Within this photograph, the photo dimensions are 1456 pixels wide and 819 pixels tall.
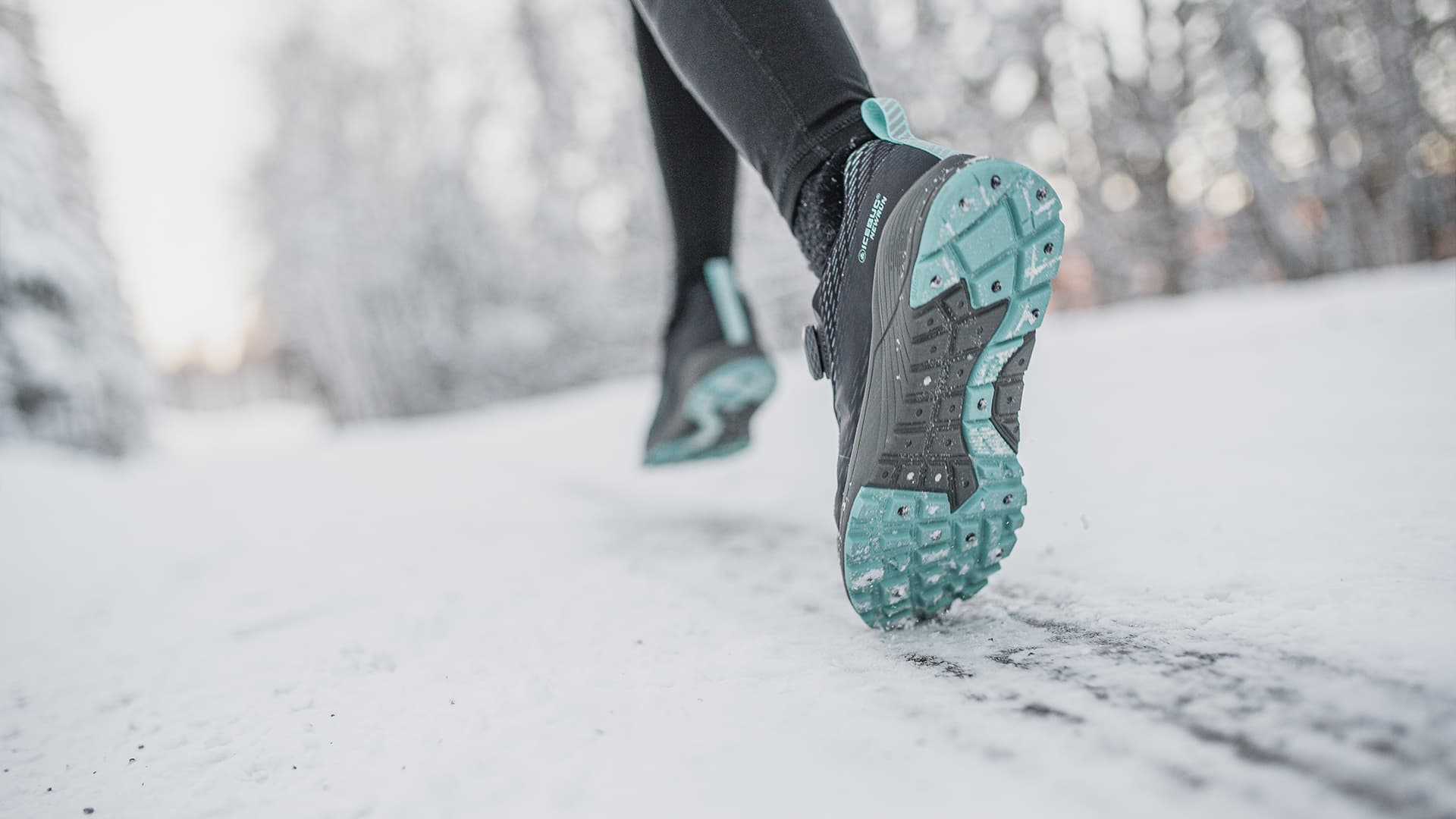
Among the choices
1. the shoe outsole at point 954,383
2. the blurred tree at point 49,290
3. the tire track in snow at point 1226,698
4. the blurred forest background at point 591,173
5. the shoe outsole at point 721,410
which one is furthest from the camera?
the blurred forest background at point 591,173

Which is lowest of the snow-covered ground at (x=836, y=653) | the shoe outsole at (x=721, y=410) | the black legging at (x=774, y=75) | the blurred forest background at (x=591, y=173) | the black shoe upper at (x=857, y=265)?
the snow-covered ground at (x=836, y=653)

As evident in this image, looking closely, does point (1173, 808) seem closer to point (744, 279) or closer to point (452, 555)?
point (452, 555)

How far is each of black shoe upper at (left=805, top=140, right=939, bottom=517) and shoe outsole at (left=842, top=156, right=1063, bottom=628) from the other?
0.02m

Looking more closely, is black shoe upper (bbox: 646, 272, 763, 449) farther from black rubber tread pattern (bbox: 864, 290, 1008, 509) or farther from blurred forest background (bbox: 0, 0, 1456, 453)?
blurred forest background (bbox: 0, 0, 1456, 453)

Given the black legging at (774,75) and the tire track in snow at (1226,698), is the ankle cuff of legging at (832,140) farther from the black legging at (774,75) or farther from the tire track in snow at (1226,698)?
the tire track in snow at (1226,698)

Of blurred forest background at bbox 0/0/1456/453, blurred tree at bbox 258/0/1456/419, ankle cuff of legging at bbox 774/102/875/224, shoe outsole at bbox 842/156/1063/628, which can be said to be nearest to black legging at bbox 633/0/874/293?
ankle cuff of legging at bbox 774/102/875/224

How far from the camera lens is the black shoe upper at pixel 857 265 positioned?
0.57 m

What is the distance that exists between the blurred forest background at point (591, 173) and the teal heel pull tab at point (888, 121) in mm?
3760

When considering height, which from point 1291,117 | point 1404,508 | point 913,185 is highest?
point 1291,117

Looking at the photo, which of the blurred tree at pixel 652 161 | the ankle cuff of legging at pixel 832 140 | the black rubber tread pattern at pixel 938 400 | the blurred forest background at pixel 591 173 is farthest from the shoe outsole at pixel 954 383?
the blurred tree at pixel 652 161

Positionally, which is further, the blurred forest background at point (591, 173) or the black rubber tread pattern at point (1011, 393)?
the blurred forest background at point (591, 173)

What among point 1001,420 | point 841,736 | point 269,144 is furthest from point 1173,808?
point 269,144

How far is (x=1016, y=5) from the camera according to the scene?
8359mm

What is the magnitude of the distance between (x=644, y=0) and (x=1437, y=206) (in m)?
9.72
